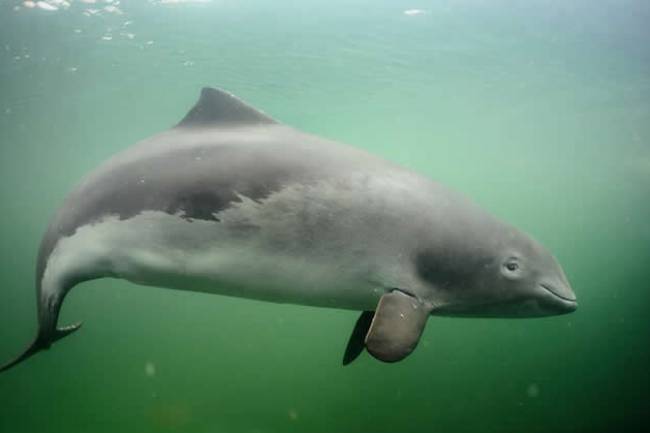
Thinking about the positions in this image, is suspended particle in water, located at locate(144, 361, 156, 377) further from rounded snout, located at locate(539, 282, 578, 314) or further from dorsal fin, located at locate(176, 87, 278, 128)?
rounded snout, located at locate(539, 282, 578, 314)

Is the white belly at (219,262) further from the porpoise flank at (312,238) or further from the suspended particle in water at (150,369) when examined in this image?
the suspended particle in water at (150,369)

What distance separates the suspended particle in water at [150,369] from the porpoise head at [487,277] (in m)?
12.0

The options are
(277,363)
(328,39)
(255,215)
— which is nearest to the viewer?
(255,215)

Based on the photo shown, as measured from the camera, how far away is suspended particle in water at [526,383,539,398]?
35.9 feet

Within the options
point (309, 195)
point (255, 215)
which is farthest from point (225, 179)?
point (309, 195)

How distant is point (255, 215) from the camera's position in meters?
3.83

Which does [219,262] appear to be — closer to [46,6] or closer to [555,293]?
[555,293]

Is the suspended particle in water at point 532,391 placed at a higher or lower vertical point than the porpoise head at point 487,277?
lower

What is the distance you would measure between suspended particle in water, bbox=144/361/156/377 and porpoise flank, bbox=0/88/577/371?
33.9 ft

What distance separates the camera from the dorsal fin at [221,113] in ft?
16.5

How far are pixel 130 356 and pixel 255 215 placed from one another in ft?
46.6

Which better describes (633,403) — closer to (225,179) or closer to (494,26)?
(225,179)

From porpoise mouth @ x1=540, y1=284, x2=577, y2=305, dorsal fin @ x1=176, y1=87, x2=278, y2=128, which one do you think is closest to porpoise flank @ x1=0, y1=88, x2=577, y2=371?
porpoise mouth @ x1=540, y1=284, x2=577, y2=305

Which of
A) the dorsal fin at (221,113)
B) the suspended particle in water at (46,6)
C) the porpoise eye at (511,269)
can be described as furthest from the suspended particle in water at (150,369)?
the suspended particle in water at (46,6)
